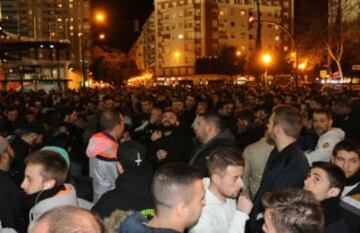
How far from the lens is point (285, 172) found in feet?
18.2

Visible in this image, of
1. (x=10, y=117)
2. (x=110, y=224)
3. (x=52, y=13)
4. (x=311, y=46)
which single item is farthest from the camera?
(x=52, y=13)

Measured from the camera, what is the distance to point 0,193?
5.63 meters

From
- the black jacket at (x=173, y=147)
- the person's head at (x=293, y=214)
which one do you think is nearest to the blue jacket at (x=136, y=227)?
the person's head at (x=293, y=214)

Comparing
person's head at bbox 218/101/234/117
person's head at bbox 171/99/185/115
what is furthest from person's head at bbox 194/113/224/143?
person's head at bbox 171/99/185/115

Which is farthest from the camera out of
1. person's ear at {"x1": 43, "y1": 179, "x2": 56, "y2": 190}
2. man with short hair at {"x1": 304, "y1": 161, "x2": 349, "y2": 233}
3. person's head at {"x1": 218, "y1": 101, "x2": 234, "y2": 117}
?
person's head at {"x1": 218, "y1": 101, "x2": 234, "y2": 117}

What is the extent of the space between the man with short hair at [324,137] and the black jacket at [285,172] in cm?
144

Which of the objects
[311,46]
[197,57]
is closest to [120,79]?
[197,57]

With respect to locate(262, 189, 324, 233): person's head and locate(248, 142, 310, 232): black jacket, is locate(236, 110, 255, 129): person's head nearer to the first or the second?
locate(248, 142, 310, 232): black jacket

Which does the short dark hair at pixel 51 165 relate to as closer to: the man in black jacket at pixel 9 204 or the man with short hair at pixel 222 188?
the man in black jacket at pixel 9 204

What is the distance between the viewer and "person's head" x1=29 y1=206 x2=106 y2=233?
2.40m

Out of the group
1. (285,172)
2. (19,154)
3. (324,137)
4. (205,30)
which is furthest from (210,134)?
(205,30)

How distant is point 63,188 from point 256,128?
202 inches

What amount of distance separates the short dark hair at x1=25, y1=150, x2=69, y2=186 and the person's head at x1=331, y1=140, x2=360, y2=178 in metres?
2.87

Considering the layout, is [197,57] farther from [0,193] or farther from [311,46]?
[0,193]
